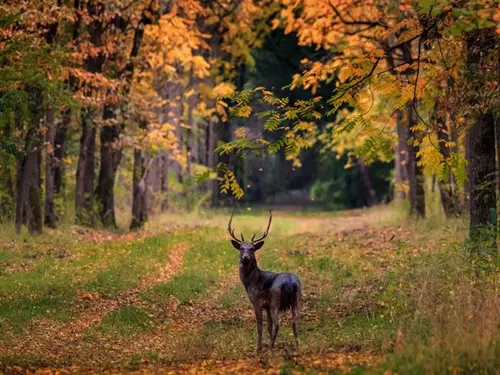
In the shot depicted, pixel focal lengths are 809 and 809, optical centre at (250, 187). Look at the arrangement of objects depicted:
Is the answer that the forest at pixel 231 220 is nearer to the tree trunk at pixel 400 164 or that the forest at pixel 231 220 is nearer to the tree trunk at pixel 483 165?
the tree trunk at pixel 483 165

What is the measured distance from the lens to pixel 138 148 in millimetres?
28562

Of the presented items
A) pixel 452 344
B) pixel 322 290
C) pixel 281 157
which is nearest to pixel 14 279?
pixel 322 290

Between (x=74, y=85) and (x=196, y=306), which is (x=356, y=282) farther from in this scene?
(x=74, y=85)

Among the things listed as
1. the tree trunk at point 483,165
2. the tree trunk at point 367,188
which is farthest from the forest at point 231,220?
the tree trunk at point 367,188

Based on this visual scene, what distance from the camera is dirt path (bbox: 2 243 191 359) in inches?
463

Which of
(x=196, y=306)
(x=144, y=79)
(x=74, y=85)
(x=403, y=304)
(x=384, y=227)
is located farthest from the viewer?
(x=144, y=79)

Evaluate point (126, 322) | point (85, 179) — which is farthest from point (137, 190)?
point (126, 322)

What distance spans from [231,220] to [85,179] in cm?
1226

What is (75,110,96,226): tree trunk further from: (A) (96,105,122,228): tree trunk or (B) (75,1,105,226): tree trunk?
(A) (96,105,122,228): tree trunk

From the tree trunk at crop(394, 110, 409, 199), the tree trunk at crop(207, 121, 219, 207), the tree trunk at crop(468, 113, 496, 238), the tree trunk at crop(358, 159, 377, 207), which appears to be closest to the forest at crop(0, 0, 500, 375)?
the tree trunk at crop(468, 113, 496, 238)

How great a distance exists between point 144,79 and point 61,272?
15.0 m

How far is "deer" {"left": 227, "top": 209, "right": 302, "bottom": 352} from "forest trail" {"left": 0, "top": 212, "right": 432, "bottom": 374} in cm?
36

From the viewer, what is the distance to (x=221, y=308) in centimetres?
1556

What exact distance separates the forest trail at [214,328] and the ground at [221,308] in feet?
0.10
